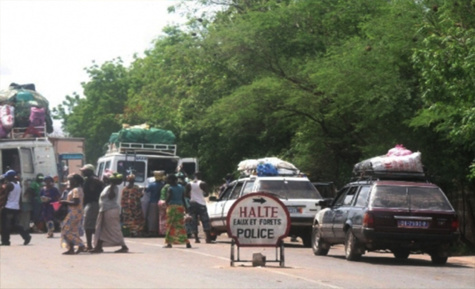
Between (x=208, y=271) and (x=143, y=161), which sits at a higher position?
(x=143, y=161)

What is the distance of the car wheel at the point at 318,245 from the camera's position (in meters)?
23.5

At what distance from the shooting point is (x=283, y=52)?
35.5 metres

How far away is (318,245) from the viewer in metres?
23.6

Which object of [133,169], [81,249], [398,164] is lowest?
[81,249]

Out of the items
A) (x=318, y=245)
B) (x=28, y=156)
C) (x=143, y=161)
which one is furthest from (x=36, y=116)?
(x=318, y=245)

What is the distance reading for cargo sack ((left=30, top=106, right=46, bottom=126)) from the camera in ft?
120

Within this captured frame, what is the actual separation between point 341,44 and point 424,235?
13.1 metres

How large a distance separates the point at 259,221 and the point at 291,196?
8.57 m

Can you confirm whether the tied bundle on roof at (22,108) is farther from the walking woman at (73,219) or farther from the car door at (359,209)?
the car door at (359,209)

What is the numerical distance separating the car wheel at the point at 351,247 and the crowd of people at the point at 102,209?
4108 millimetres

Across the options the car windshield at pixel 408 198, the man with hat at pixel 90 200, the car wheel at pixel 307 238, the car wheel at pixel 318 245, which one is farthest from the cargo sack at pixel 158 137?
the car windshield at pixel 408 198

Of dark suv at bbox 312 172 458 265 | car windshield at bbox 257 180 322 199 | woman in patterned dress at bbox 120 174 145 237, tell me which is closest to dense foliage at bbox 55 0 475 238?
dark suv at bbox 312 172 458 265

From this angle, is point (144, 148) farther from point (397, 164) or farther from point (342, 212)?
point (397, 164)

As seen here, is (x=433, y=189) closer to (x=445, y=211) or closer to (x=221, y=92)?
(x=445, y=211)
